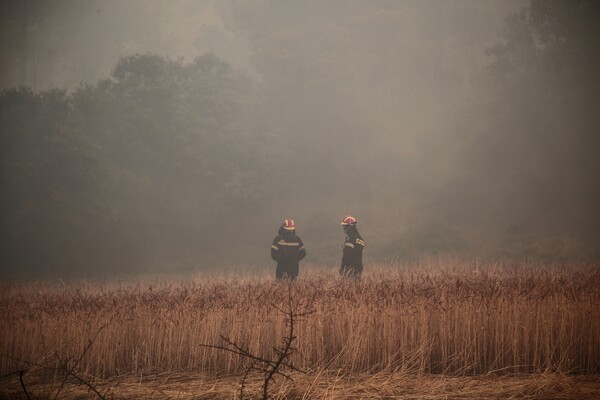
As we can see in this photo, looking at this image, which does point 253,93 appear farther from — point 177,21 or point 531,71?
point 177,21

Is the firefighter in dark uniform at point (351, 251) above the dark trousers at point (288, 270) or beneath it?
above

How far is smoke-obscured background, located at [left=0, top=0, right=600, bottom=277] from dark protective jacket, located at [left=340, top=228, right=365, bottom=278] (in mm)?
19302

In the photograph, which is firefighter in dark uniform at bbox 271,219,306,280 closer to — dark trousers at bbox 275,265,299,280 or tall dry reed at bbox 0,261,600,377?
dark trousers at bbox 275,265,299,280

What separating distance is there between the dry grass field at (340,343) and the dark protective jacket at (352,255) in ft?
13.3

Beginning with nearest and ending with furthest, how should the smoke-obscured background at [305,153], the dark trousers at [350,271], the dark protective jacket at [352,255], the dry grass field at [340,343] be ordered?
the dry grass field at [340,343] → the dark trousers at [350,271] → the dark protective jacket at [352,255] → the smoke-obscured background at [305,153]

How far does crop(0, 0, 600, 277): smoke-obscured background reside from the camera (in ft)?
97.6

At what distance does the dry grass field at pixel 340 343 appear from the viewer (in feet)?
22.7

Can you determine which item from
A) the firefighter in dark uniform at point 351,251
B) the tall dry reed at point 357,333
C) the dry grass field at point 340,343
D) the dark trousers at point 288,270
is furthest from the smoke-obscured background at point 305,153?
the dry grass field at point 340,343

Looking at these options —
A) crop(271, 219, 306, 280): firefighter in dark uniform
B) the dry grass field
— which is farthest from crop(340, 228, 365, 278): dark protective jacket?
the dry grass field

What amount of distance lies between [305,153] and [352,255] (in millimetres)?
31923

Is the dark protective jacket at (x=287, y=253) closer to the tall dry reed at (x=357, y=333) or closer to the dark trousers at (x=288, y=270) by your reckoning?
the dark trousers at (x=288, y=270)

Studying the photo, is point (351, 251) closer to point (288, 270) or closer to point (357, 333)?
point (288, 270)

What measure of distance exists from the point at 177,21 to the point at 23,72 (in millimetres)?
62728

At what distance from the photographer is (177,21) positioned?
116000 mm
